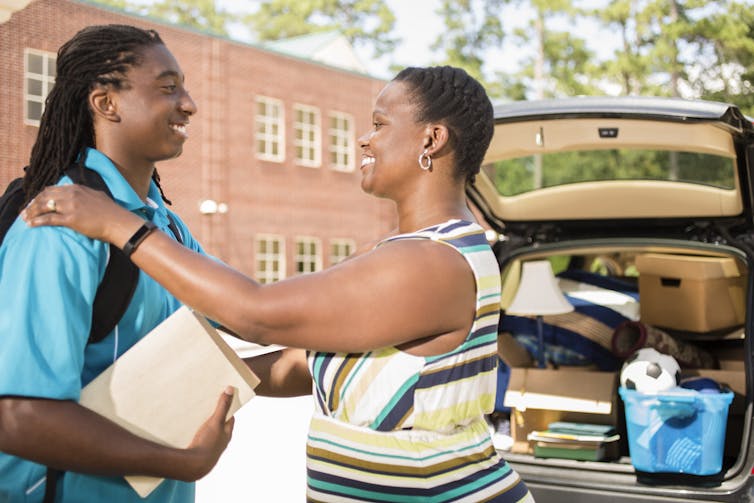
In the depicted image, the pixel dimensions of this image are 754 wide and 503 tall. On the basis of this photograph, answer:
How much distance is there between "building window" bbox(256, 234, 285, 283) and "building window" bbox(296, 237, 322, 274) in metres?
0.67

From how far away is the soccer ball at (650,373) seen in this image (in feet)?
14.4

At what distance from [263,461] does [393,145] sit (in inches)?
210

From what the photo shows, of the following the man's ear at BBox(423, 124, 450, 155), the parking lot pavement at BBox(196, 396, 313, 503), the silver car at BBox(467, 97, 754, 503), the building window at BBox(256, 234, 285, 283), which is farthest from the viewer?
the building window at BBox(256, 234, 285, 283)

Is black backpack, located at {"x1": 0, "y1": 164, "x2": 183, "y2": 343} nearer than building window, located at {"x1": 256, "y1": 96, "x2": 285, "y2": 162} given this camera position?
Yes

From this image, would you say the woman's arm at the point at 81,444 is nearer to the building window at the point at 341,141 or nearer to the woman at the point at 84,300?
the woman at the point at 84,300

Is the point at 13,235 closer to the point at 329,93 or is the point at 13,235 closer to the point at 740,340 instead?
the point at 740,340

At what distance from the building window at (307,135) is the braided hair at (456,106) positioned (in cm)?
2286

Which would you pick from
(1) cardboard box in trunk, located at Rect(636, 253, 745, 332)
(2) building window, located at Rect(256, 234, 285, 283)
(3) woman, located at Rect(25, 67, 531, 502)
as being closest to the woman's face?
(3) woman, located at Rect(25, 67, 531, 502)

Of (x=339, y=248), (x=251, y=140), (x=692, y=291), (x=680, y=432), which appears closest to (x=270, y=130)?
(x=251, y=140)

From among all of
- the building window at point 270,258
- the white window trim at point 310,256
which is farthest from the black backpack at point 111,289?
the white window trim at point 310,256

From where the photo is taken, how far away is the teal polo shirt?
157 centimetres

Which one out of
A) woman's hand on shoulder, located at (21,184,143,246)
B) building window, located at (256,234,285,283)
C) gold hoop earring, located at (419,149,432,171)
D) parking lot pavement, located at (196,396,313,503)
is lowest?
parking lot pavement, located at (196,396,313,503)

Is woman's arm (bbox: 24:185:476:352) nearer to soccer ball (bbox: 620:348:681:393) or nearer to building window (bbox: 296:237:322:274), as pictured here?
soccer ball (bbox: 620:348:681:393)

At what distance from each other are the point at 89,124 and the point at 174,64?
0.23 meters
